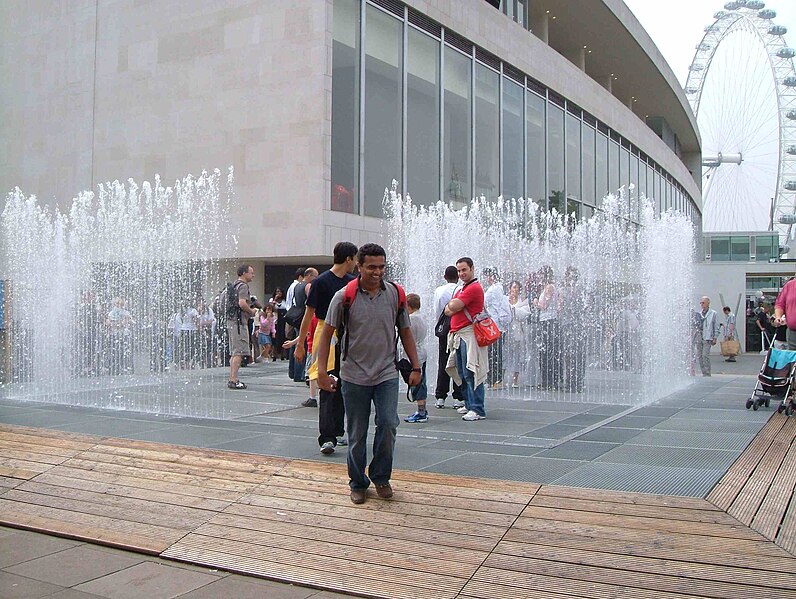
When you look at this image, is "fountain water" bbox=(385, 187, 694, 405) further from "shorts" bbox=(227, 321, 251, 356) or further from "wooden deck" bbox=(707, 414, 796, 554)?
"wooden deck" bbox=(707, 414, 796, 554)

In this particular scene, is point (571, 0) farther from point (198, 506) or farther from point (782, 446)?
point (198, 506)

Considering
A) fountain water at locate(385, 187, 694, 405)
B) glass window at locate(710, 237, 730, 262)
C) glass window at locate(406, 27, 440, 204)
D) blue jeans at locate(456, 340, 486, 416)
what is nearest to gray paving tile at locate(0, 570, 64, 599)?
blue jeans at locate(456, 340, 486, 416)

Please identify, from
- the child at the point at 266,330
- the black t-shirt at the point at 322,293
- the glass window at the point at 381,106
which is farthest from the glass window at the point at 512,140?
the black t-shirt at the point at 322,293

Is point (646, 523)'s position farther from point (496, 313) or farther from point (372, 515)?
point (496, 313)

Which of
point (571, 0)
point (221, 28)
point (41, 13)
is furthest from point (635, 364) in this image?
point (41, 13)

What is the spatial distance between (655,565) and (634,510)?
800 mm

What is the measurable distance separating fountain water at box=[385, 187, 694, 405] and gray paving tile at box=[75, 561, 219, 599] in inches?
312

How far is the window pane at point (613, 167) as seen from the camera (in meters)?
37.2

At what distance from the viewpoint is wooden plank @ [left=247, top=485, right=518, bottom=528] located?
515cm

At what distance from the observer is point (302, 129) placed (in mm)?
20203

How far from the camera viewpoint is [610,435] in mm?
8062

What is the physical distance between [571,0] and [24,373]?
26.4 metres

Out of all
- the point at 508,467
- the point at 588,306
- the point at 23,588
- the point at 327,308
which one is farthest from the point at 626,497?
the point at 588,306

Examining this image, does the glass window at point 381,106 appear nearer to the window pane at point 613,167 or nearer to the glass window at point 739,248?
the window pane at point 613,167
